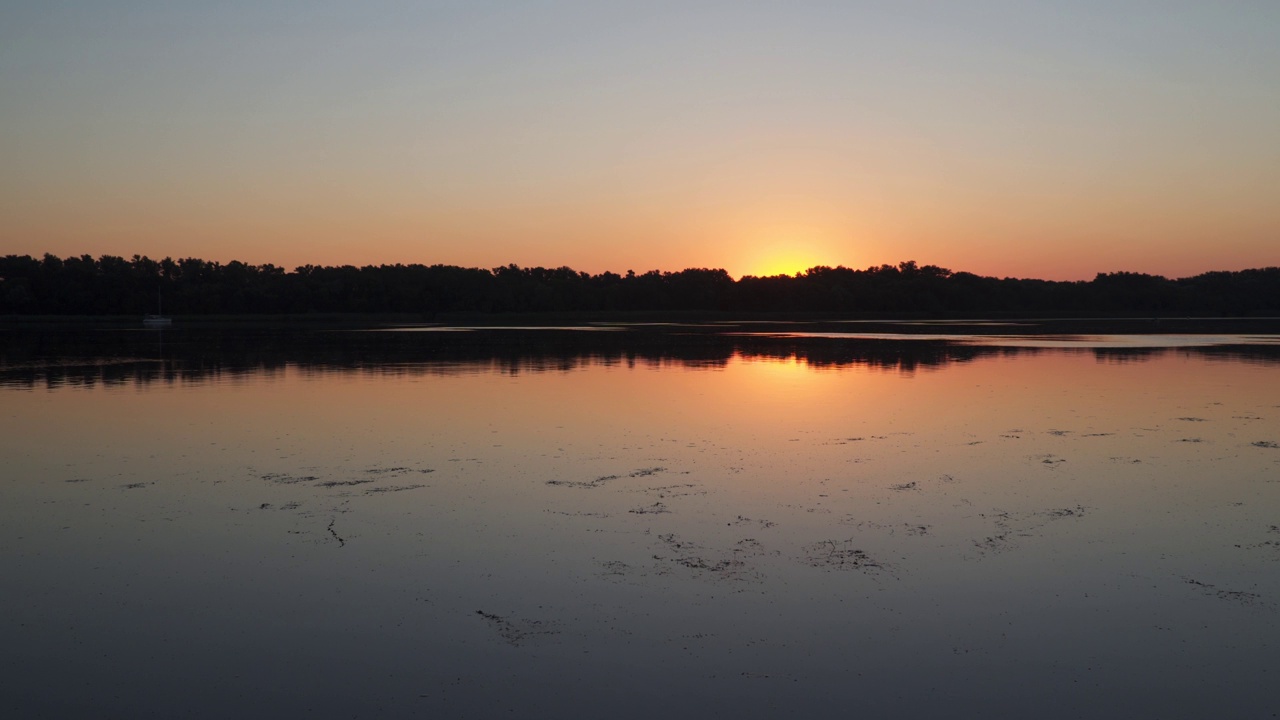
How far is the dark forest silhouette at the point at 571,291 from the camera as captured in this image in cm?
10619

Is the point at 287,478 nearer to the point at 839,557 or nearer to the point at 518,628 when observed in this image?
the point at 518,628

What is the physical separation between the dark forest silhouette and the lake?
100 meters

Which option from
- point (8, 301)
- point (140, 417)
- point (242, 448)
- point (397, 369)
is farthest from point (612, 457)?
point (8, 301)

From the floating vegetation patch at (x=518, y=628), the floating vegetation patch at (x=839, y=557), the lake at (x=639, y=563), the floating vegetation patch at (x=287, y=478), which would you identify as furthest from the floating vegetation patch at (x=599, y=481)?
Result: the floating vegetation patch at (x=518, y=628)

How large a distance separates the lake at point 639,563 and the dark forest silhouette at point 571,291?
100m

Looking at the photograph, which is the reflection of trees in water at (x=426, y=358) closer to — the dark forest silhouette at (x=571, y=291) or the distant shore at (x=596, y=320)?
the distant shore at (x=596, y=320)

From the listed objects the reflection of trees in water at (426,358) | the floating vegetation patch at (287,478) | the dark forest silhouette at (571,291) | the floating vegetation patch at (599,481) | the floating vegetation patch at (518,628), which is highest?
the dark forest silhouette at (571,291)

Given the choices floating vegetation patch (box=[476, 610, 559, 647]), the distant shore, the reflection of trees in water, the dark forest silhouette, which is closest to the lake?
floating vegetation patch (box=[476, 610, 559, 647])

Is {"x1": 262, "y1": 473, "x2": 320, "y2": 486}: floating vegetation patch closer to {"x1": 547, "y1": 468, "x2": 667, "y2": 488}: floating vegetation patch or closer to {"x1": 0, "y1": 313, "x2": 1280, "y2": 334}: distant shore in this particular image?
{"x1": 547, "y1": 468, "x2": 667, "y2": 488}: floating vegetation patch

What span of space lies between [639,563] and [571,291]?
123563 mm

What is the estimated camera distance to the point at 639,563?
282 inches

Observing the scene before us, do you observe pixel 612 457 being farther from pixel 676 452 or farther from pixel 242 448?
pixel 242 448

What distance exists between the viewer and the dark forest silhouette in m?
106

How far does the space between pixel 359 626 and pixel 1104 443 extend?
35.3ft
